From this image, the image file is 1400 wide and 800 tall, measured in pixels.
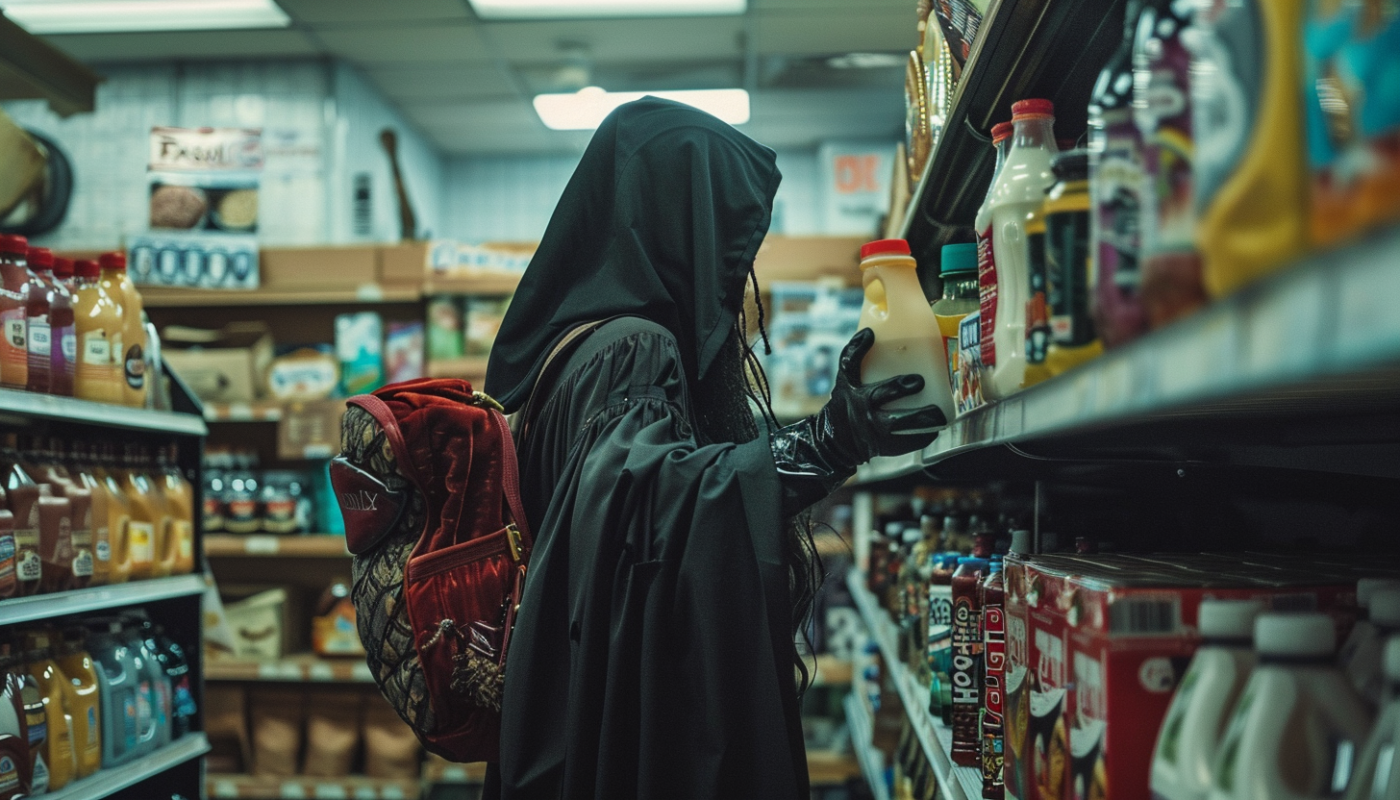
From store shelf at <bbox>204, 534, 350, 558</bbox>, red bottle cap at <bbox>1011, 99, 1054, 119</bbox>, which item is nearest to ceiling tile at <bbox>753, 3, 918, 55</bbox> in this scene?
store shelf at <bbox>204, 534, 350, 558</bbox>

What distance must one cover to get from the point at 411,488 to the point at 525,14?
12.3ft

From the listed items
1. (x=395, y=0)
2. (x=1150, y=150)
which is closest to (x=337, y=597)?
(x=395, y=0)

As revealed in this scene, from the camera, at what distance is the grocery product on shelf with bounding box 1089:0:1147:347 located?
0.64 metres

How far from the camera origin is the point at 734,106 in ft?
19.5

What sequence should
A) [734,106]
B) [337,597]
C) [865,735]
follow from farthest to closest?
[734,106]
[337,597]
[865,735]

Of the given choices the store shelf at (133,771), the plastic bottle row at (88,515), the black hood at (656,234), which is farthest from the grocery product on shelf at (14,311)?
the black hood at (656,234)

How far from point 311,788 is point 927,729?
3451mm

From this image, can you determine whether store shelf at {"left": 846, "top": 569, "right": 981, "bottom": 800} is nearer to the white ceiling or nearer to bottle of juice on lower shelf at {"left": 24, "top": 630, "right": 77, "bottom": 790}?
bottle of juice on lower shelf at {"left": 24, "top": 630, "right": 77, "bottom": 790}

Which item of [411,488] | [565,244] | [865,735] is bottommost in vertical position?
[865,735]

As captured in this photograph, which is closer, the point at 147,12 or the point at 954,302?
the point at 954,302

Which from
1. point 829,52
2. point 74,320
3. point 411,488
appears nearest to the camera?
point 411,488

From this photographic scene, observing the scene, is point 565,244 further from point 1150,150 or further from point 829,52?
point 829,52

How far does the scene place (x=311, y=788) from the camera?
428cm

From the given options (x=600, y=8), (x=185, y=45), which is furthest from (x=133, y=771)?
(x=185, y=45)
